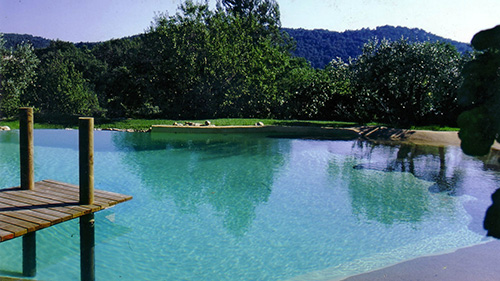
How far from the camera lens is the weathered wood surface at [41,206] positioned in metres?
4.06

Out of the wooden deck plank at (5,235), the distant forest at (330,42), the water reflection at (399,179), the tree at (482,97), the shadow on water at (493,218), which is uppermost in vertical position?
the distant forest at (330,42)

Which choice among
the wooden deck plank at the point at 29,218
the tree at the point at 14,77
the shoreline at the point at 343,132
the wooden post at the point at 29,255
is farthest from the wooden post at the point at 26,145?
the tree at the point at 14,77

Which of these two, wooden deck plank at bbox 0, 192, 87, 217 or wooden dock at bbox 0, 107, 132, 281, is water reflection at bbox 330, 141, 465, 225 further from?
wooden deck plank at bbox 0, 192, 87, 217

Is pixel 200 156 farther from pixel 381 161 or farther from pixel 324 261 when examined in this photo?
pixel 324 261

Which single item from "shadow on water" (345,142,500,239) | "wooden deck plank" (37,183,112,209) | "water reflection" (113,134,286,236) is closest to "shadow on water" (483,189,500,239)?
"wooden deck plank" (37,183,112,209)

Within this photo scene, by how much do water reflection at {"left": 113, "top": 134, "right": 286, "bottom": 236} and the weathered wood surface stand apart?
2.27 m

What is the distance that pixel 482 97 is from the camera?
0.88 meters

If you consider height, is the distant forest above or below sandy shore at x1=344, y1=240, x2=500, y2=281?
above

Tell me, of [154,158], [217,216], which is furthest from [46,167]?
[217,216]

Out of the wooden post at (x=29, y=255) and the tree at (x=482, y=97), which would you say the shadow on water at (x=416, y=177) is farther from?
the wooden post at (x=29, y=255)

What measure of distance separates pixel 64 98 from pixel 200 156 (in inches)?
511

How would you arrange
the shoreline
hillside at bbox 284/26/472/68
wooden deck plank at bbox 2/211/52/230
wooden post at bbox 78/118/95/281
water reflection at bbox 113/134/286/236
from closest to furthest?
wooden deck plank at bbox 2/211/52/230, wooden post at bbox 78/118/95/281, water reflection at bbox 113/134/286/236, the shoreline, hillside at bbox 284/26/472/68

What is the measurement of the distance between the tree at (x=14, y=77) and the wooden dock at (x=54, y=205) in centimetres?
1663

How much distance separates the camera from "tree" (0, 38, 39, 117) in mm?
19797
